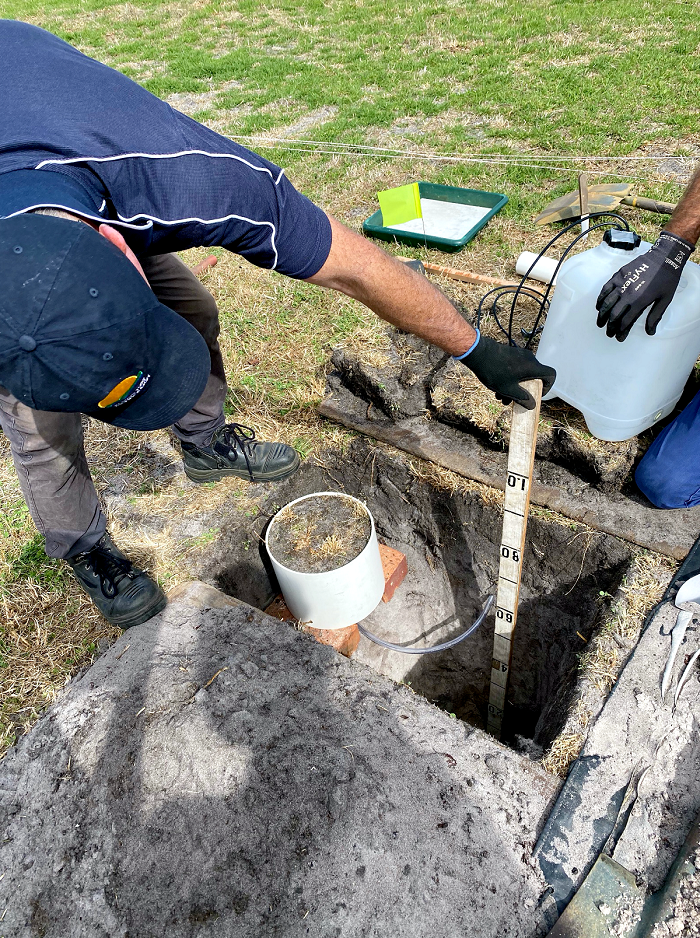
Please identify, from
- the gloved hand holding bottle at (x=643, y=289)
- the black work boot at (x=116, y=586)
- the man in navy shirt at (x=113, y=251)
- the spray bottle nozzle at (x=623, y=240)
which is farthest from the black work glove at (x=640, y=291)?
the black work boot at (x=116, y=586)

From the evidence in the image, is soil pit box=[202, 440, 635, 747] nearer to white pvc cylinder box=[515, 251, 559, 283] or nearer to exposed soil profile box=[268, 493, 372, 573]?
exposed soil profile box=[268, 493, 372, 573]

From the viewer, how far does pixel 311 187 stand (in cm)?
457

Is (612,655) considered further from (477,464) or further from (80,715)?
(80,715)

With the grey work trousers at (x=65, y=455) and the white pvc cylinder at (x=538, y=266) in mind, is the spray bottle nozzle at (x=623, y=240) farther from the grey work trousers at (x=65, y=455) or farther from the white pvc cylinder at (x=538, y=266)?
the grey work trousers at (x=65, y=455)

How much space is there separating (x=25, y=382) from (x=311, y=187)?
393 cm

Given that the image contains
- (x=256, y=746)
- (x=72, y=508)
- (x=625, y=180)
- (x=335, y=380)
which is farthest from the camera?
(x=625, y=180)

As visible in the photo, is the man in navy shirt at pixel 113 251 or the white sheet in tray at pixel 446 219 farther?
the white sheet in tray at pixel 446 219

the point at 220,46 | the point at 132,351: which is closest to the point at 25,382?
the point at 132,351

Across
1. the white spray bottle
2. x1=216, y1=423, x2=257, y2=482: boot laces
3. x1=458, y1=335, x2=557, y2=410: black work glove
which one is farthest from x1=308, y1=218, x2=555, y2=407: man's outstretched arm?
x1=216, y1=423, x2=257, y2=482: boot laces

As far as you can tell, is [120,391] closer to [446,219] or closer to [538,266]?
[538,266]

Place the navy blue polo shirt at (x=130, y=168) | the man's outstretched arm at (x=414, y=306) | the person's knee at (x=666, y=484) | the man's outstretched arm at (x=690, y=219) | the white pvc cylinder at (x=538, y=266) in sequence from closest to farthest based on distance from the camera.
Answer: the navy blue polo shirt at (x=130, y=168) → the man's outstretched arm at (x=414, y=306) → the person's knee at (x=666, y=484) → the man's outstretched arm at (x=690, y=219) → the white pvc cylinder at (x=538, y=266)

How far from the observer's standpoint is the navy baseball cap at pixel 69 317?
1154 millimetres

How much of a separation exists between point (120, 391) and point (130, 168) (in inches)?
20.8

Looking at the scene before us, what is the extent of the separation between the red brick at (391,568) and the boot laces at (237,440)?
Answer: 2.36 feet
